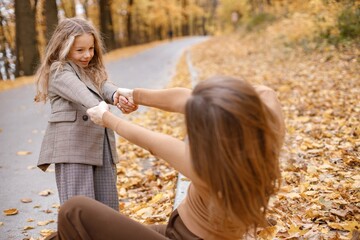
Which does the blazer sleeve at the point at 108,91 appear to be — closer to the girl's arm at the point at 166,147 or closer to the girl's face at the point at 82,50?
the girl's face at the point at 82,50

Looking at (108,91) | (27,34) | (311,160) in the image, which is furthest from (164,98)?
(27,34)

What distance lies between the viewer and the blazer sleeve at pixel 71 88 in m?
2.88

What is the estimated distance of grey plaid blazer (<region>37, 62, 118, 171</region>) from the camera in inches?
119

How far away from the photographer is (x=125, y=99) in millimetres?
3242

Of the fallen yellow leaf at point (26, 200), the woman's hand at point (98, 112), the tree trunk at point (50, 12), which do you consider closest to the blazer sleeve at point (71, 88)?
the woman's hand at point (98, 112)

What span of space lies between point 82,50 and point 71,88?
44 centimetres

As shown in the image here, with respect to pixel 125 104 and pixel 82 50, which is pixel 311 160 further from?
pixel 82 50

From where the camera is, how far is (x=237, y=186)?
1.85m

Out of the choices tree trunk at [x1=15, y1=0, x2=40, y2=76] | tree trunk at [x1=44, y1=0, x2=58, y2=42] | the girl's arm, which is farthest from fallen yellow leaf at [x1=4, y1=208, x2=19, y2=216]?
tree trunk at [x1=44, y1=0, x2=58, y2=42]

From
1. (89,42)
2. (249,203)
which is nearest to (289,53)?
(89,42)

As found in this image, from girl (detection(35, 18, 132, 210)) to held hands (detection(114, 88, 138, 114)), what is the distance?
143 mm

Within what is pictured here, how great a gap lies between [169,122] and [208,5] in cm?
7176

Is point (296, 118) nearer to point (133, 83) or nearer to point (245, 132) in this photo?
point (245, 132)

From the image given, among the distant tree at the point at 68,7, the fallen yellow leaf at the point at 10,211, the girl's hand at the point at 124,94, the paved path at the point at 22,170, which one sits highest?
the girl's hand at the point at 124,94
